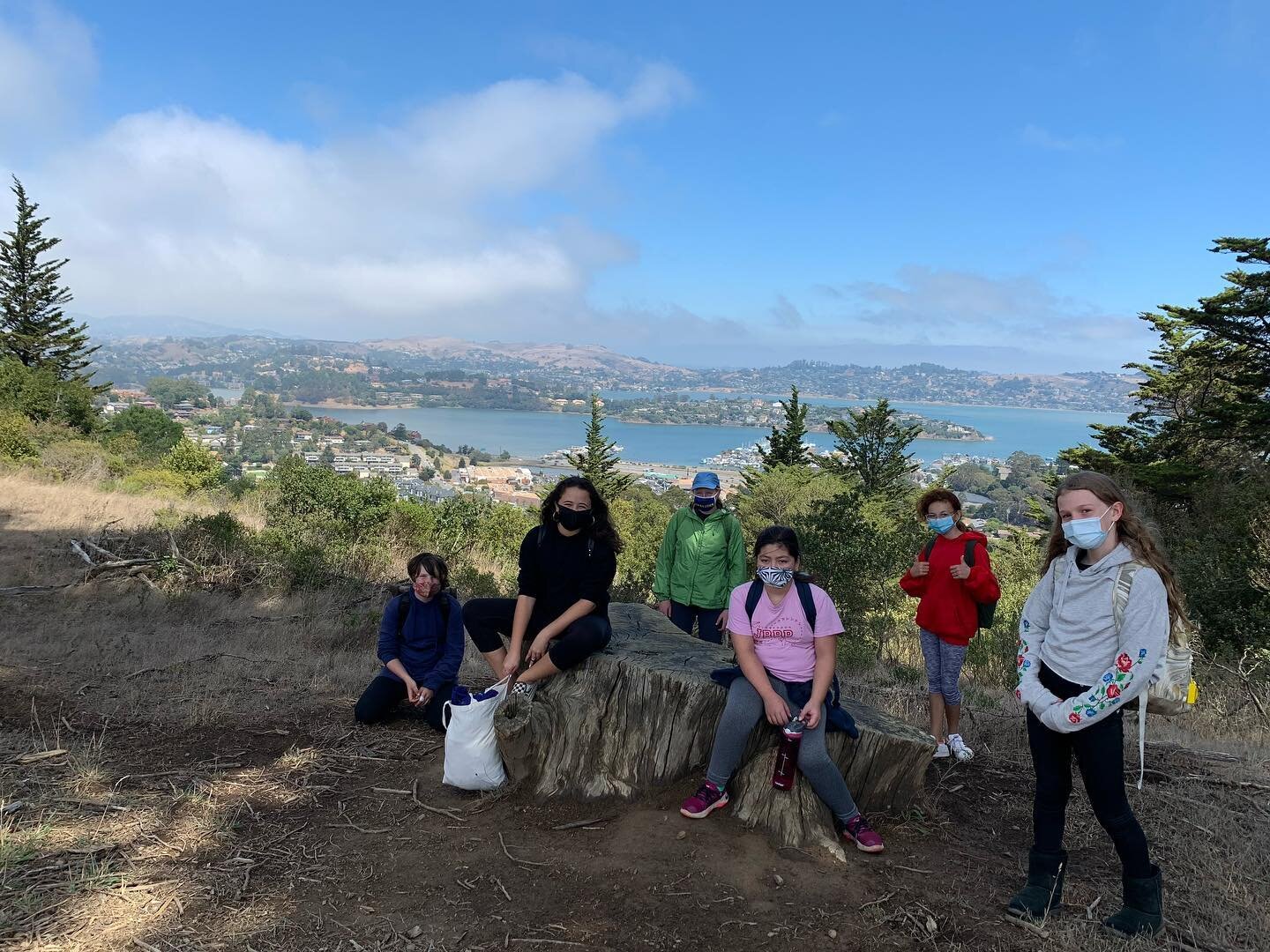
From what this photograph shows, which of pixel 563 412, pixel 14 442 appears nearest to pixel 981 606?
pixel 14 442

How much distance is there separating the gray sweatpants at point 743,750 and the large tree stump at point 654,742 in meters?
0.11

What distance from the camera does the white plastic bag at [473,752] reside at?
12.6 ft

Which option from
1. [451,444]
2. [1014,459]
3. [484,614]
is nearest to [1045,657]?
[484,614]

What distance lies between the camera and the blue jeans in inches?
207

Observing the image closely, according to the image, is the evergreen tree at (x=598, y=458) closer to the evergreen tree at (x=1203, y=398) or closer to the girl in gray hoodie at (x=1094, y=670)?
the evergreen tree at (x=1203, y=398)

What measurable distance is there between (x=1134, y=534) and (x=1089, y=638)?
429mm

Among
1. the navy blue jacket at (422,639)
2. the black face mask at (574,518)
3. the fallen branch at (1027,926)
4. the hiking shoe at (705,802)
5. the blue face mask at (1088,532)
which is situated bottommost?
the fallen branch at (1027,926)

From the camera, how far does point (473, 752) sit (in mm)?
3826

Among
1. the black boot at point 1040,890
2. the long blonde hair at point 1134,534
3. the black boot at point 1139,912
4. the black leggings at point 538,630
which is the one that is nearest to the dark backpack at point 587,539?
the black leggings at point 538,630

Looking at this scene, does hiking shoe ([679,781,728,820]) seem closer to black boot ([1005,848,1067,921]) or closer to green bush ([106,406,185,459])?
black boot ([1005,848,1067,921])

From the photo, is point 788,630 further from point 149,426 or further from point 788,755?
point 149,426

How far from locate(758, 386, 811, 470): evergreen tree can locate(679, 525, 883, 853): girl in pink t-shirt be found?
138ft

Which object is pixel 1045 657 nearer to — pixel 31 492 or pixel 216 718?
pixel 216 718

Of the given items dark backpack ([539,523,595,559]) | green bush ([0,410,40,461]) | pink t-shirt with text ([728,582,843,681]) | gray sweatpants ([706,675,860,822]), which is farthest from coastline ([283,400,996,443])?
gray sweatpants ([706,675,860,822])
